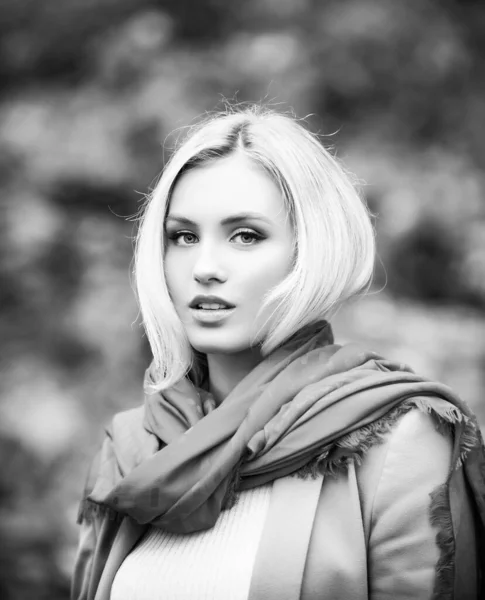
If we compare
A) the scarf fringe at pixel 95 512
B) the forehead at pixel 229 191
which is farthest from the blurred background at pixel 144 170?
the forehead at pixel 229 191

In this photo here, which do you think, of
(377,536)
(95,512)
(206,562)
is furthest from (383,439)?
(95,512)

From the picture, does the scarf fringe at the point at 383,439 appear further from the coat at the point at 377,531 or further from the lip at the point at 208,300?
the lip at the point at 208,300

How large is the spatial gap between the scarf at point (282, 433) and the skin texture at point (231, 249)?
113 mm

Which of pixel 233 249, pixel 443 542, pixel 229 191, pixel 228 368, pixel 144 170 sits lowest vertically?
pixel 443 542

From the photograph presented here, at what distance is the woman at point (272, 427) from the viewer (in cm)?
118

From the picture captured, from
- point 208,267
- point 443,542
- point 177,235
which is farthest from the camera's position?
point 177,235

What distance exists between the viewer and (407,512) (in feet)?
3.85

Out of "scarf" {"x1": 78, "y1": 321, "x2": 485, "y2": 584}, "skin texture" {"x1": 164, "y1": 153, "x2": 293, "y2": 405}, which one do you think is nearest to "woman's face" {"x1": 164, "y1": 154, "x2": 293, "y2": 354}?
"skin texture" {"x1": 164, "y1": 153, "x2": 293, "y2": 405}

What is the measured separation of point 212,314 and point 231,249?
13cm

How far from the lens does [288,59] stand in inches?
164

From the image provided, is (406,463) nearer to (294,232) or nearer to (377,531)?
(377,531)

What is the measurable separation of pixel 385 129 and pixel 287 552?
3316 mm

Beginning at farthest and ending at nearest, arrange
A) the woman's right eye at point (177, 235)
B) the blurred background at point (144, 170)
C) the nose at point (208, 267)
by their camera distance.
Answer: the blurred background at point (144, 170), the woman's right eye at point (177, 235), the nose at point (208, 267)

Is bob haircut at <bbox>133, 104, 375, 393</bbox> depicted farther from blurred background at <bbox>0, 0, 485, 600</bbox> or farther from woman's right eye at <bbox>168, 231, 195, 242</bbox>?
blurred background at <bbox>0, 0, 485, 600</bbox>
